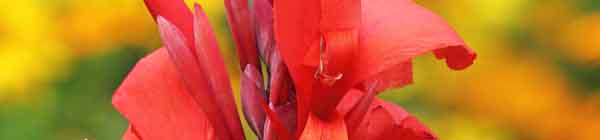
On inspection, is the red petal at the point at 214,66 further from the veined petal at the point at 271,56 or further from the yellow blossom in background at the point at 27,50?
the yellow blossom in background at the point at 27,50

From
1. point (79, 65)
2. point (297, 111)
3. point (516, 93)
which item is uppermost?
point (297, 111)

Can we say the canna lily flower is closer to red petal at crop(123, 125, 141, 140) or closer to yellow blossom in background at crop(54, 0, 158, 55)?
red petal at crop(123, 125, 141, 140)

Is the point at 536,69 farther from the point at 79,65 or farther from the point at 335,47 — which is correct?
the point at 335,47

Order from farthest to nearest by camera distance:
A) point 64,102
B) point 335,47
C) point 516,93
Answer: point 516,93 → point 64,102 → point 335,47

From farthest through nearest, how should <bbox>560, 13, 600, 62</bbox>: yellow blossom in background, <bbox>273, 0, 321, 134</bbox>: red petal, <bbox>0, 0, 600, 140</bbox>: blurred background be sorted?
<bbox>560, 13, 600, 62</bbox>: yellow blossom in background < <bbox>0, 0, 600, 140</bbox>: blurred background < <bbox>273, 0, 321, 134</bbox>: red petal

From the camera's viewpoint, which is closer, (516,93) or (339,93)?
(339,93)

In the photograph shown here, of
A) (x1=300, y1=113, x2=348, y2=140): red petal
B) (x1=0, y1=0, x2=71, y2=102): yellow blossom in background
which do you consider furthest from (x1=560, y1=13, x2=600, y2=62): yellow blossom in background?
(x1=300, y1=113, x2=348, y2=140): red petal

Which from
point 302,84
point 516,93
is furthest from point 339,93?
point 516,93
